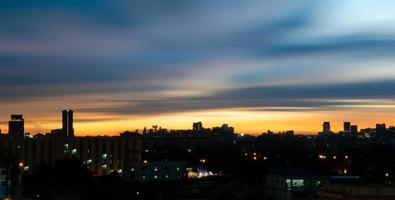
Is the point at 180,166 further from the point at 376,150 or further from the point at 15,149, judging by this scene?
the point at 376,150

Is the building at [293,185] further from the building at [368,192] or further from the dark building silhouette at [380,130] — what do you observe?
the dark building silhouette at [380,130]

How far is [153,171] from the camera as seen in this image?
46.9 m

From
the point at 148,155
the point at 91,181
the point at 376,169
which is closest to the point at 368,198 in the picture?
the point at 91,181

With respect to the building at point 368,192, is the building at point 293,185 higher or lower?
lower

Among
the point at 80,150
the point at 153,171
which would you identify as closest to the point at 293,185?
the point at 153,171

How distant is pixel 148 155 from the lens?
217ft

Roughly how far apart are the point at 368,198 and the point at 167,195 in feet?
60.9

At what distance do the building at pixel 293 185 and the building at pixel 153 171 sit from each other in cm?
1212

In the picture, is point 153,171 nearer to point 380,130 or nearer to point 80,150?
point 80,150

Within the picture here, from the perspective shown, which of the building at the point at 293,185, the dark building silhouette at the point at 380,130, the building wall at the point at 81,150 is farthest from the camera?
the dark building silhouette at the point at 380,130

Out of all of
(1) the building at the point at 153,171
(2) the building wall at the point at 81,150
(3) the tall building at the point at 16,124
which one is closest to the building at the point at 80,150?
(2) the building wall at the point at 81,150

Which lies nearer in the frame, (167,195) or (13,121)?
(167,195)

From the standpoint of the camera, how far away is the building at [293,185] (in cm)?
3422

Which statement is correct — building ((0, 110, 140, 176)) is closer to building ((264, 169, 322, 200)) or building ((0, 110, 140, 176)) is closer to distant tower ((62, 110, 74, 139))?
distant tower ((62, 110, 74, 139))
